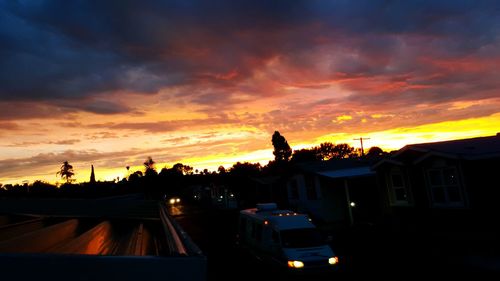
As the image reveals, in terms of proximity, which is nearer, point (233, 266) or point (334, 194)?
point (233, 266)

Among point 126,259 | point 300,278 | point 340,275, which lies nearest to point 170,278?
point 126,259

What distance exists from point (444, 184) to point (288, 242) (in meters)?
9.13

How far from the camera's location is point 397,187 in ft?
66.6

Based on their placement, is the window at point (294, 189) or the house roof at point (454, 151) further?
the window at point (294, 189)

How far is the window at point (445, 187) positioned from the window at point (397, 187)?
193cm

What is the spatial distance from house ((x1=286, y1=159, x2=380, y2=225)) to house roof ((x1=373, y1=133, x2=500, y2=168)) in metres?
7.08

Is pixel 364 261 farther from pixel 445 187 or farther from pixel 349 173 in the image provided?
pixel 349 173

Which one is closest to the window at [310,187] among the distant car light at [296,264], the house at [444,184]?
the house at [444,184]

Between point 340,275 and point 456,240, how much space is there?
658 centimetres

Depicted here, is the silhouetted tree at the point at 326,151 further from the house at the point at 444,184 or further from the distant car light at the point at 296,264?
the distant car light at the point at 296,264

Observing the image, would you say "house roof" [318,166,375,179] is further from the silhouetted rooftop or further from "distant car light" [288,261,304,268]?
"distant car light" [288,261,304,268]

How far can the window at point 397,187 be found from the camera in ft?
65.1

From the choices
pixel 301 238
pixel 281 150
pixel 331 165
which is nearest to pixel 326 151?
pixel 281 150

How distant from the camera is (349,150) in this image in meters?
125
